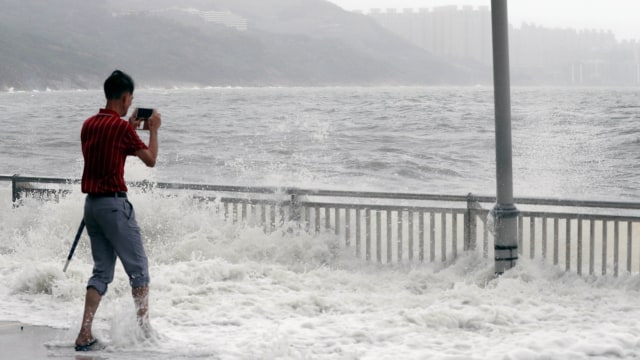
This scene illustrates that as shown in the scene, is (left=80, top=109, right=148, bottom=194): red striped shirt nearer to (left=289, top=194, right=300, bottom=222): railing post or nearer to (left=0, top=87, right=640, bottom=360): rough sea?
(left=0, top=87, right=640, bottom=360): rough sea

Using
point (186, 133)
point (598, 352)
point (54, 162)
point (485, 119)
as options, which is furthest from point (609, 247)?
point (485, 119)

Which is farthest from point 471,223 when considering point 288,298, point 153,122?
point 153,122

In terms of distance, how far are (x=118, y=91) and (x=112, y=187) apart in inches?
27.1

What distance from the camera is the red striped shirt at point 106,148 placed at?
21.3 ft

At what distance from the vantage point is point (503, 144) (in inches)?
345

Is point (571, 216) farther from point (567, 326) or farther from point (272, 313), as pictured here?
point (272, 313)

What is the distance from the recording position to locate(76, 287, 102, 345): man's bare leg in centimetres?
680

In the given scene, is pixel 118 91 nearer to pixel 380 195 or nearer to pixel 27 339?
pixel 27 339

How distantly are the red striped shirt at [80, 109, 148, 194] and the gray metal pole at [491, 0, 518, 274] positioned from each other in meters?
3.64

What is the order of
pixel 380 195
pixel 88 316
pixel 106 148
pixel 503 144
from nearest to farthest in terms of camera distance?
pixel 106 148
pixel 88 316
pixel 503 144
pixel 380 195

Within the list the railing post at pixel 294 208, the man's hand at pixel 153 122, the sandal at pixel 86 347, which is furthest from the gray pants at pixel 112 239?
the railing post at pixel 294 208

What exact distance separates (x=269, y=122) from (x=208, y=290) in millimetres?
75249

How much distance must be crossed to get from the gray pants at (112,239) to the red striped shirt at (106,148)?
0.38 feet

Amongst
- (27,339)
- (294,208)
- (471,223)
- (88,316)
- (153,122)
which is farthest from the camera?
(294,208)
